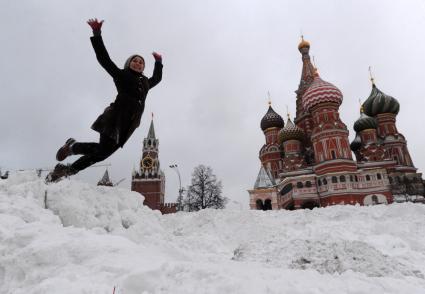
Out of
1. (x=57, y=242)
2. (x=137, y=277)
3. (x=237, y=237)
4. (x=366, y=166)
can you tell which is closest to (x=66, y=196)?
(x=57, y=242)

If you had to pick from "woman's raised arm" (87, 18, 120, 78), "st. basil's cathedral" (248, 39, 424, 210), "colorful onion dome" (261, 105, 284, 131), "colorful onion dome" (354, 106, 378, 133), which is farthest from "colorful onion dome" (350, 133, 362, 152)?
"woman's raised arm" (87, 18, 120, 78)

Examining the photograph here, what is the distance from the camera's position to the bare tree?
38.9m

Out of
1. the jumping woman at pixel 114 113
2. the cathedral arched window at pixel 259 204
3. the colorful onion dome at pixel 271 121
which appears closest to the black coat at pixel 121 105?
the jumping woman at pixel 114 113

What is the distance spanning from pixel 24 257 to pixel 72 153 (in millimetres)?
1900

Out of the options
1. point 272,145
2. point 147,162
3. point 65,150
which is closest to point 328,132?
point 272,145

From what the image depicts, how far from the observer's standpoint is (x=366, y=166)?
1270 inches

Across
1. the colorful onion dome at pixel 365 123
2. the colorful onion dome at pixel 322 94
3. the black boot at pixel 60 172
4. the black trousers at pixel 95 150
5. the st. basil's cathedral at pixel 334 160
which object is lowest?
the black boot at pixel 60 172

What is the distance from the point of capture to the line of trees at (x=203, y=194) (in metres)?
38.9

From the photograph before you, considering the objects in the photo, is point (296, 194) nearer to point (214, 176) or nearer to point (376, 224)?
Result: point (214, 176)

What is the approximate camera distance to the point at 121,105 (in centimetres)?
448

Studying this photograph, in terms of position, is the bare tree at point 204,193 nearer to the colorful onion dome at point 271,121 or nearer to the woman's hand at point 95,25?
the colorful onion dome at point 271,121

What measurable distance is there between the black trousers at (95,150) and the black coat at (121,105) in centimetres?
9

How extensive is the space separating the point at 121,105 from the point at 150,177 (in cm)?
5310

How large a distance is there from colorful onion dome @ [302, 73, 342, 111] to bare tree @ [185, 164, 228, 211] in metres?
15.6
